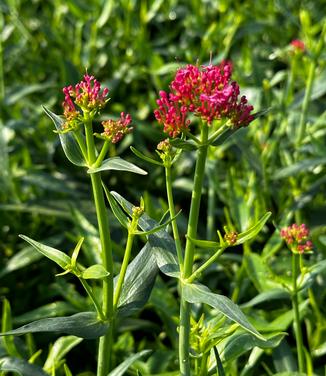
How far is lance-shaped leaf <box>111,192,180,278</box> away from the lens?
1.18m

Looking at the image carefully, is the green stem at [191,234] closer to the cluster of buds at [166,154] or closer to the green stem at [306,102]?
the cluster of buds at [166,154]

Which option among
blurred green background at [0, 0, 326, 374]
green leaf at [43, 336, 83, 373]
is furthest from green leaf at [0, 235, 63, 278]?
green leaf at [43, 336, 83, 373]

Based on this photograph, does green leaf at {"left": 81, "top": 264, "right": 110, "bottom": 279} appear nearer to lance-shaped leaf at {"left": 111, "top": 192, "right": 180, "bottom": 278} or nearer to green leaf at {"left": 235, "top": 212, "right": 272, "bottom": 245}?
lance-shaped leaf at {"left": 111, "top": 192, "right": 180, "bottom": 278}

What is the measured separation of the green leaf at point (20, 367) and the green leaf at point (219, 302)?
39 cm

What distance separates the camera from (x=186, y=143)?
3.47ft

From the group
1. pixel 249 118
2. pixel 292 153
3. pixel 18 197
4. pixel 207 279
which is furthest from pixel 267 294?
pixel 18 197

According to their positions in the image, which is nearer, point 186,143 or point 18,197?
point 186,143

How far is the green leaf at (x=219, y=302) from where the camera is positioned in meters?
1.02

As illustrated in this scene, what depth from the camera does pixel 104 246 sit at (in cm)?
118

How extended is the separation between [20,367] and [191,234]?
0.46 m

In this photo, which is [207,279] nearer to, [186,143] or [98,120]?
[98,120]

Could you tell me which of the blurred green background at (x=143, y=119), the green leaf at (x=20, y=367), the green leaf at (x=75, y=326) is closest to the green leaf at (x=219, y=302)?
the green leaf at (x=75, y=326)

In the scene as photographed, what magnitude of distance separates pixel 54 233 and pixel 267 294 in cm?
86

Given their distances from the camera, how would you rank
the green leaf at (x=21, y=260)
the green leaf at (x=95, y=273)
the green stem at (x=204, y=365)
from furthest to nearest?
the green leaf at (x=21, y=260) → the green stem at (x=204, y=365) → the green leaf at (x=95, y=273)
